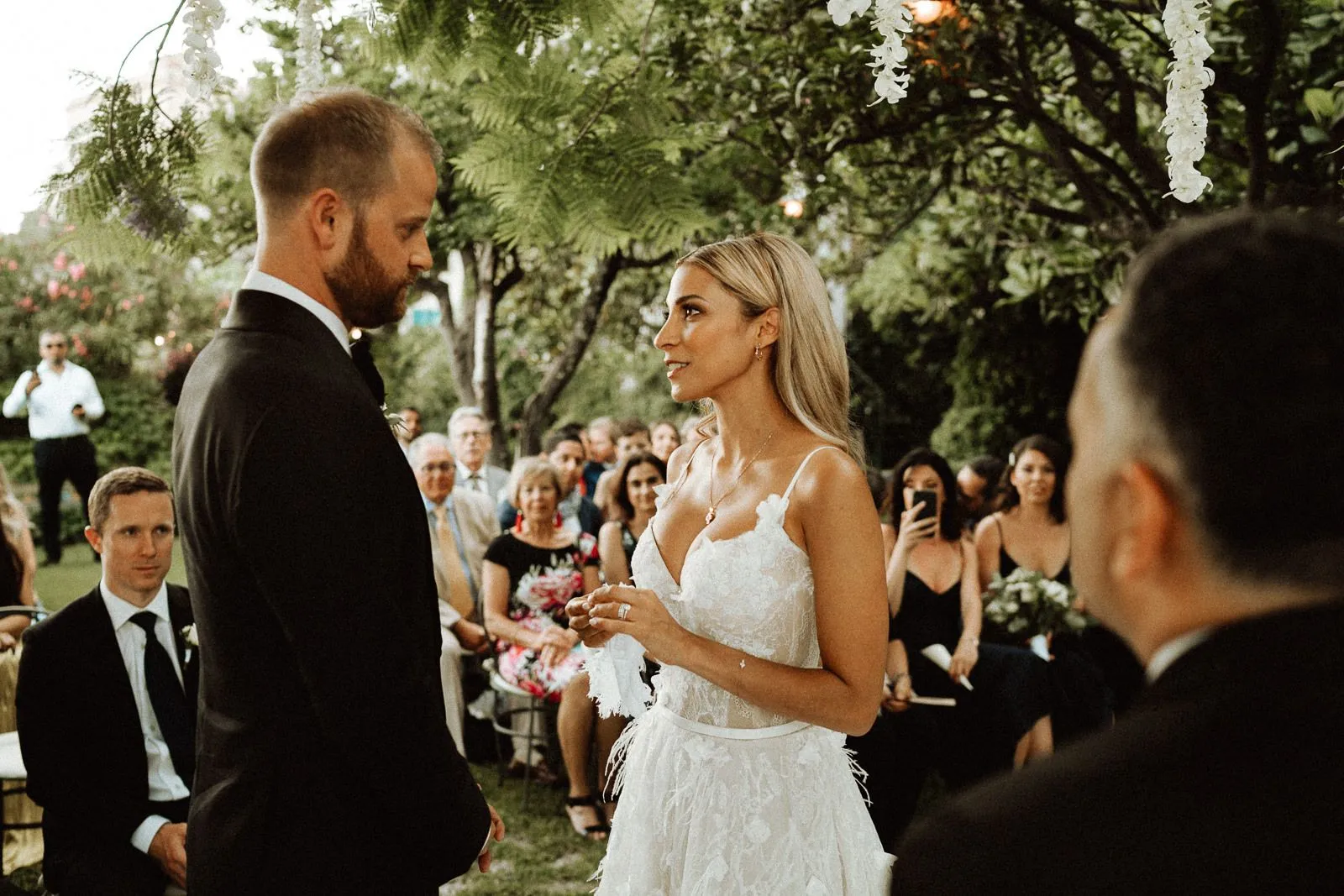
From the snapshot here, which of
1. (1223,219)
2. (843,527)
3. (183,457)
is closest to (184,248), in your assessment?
(183,457)

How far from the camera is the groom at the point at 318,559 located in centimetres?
150

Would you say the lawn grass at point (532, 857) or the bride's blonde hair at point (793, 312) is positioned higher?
the bride's blonde hair at point (793, 312)

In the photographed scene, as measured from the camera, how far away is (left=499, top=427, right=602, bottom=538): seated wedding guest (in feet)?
22.6

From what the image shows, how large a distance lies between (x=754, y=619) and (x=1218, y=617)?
1.62 metres

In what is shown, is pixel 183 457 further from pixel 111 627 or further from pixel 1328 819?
pixel 111 627

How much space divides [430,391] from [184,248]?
66.1 feet

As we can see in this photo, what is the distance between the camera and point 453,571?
21.6 ft

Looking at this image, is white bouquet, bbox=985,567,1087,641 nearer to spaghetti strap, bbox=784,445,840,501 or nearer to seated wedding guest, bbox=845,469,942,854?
seated wedding guest, bbox=845,469,942,854

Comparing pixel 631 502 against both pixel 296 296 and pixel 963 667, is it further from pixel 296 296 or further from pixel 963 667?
pixel 296 296

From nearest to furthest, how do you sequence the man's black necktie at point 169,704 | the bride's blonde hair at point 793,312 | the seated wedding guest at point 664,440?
the bride's blonde hair at point 793,312 < the man's black necktie at point 169,704 < the seated wedding guest at point 664,440

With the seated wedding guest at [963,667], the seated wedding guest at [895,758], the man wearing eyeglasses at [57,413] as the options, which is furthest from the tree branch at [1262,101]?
the man wearing eyeglasses at [57,413]

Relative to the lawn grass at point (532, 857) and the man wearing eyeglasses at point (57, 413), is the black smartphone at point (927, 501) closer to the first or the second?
the lawn grass at point (532, 857)

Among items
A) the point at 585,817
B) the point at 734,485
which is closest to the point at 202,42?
the point at 734,485

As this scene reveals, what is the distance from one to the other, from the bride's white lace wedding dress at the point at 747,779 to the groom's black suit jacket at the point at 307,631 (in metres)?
0.74
